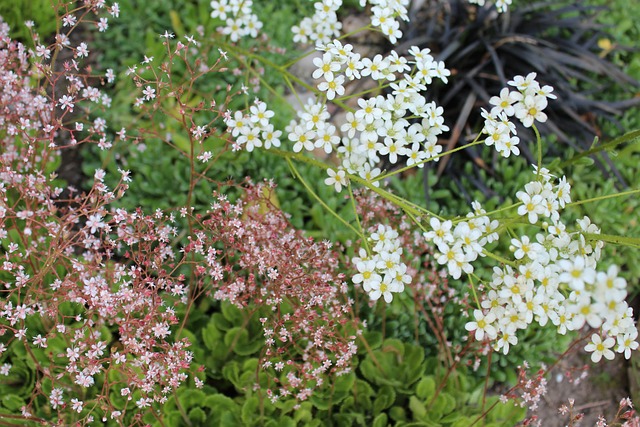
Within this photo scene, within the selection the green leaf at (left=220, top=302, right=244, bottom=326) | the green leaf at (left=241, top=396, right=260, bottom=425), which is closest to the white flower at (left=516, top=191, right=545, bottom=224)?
the green leaf at (left=241, top=396, right=260, bottom=425)

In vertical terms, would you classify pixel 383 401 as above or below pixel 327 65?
below

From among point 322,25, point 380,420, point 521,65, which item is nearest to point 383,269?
point 380,420

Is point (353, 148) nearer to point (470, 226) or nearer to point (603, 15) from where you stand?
point (470, 226)

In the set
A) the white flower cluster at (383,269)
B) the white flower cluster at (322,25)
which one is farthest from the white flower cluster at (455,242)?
the white flower cluster at (322,25)

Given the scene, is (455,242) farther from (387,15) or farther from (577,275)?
(387,15)

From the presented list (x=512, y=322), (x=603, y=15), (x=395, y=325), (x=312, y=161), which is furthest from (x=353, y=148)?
(x=603, y=15)

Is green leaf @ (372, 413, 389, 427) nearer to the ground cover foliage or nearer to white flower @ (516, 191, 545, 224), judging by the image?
the ground cover foliage

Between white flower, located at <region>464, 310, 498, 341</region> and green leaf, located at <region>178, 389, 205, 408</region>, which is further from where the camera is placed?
green leaf, located at <region>178, 389, 205, 408</region>
